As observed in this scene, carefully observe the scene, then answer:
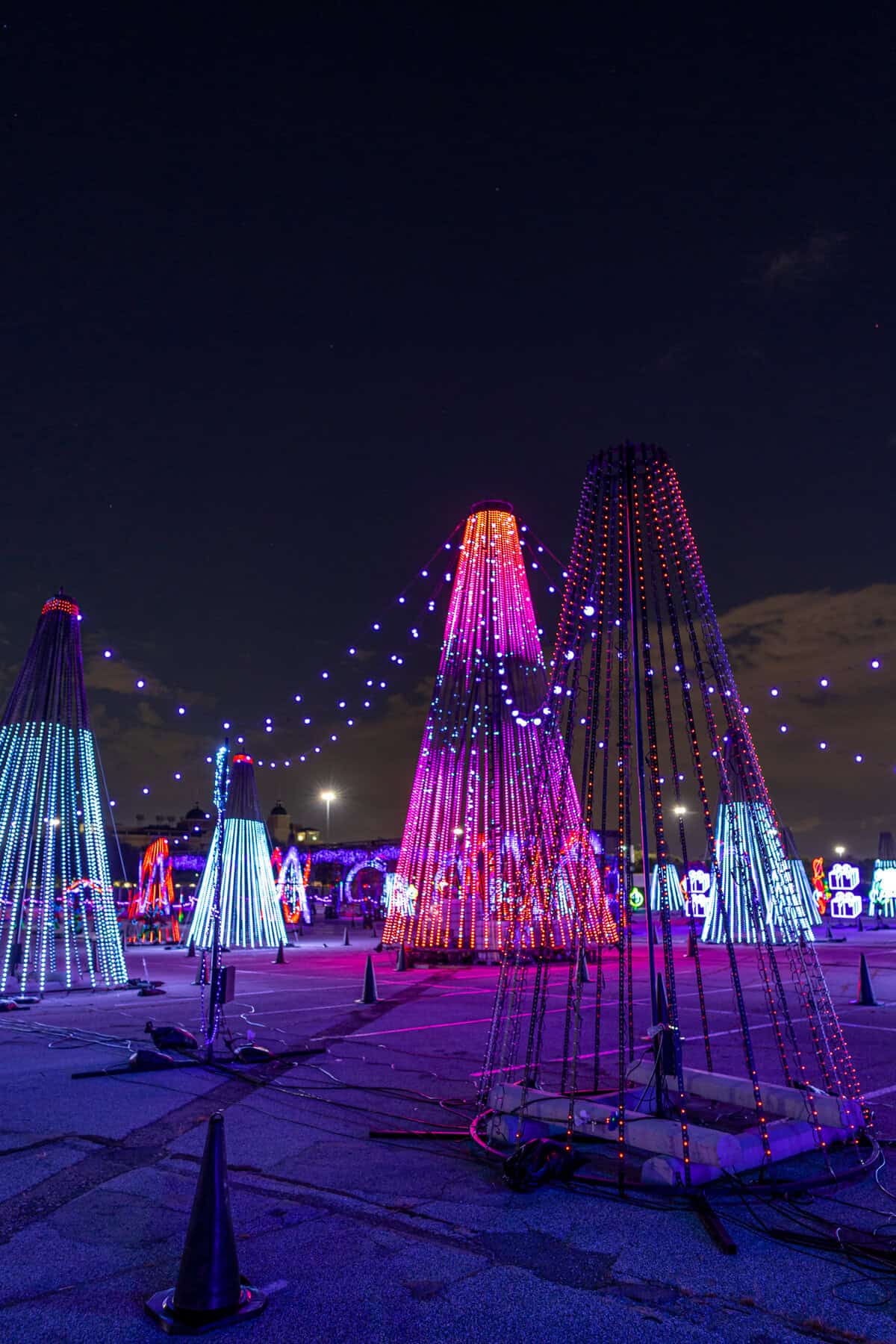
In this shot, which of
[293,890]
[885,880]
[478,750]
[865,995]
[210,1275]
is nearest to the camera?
[210,1275]

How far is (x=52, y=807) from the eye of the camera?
16.1 meters

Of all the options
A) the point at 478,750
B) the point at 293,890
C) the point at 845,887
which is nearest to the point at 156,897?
the point at 293,890

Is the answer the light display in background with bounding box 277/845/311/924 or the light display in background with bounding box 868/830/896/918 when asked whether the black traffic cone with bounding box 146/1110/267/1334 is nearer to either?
the light display in background with bounding box 277/845/311/924

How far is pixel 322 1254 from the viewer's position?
444 cm

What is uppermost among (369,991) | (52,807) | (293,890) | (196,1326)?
(52,807)

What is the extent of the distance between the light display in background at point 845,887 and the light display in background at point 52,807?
111 ft

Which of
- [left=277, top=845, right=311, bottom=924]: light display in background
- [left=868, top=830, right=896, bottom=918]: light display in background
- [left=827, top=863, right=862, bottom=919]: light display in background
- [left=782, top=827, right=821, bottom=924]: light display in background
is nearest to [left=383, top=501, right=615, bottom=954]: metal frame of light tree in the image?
[left=782, top=827, right=821, bottom=924]: light display in background

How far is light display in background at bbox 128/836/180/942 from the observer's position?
110ft

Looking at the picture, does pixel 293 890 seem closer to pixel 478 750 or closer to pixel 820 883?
pixel 478 750

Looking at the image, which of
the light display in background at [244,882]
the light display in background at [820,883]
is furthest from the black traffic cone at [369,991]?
the light display in background at [820,883]

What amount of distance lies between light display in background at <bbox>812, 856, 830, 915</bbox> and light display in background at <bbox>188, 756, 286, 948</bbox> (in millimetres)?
25281

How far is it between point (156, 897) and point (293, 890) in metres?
5.66

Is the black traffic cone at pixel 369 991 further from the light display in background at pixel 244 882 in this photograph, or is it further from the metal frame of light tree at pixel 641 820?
the light display in background at pixel 244 882

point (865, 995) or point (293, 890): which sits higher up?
point (293, 890)
